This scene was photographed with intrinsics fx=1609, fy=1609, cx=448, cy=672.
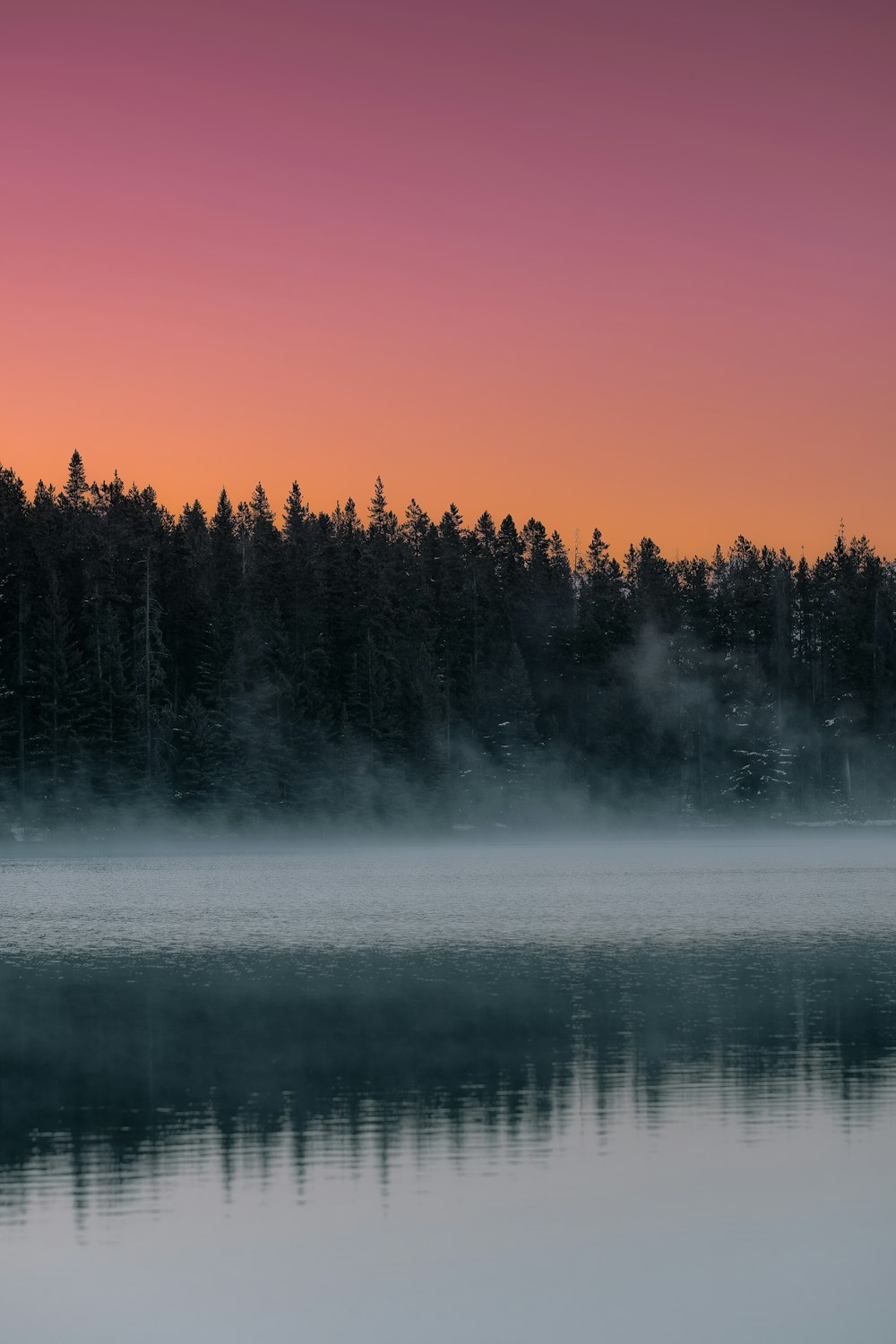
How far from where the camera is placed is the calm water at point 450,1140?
12672 mm

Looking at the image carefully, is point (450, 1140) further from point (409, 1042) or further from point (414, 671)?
point (414, 671)

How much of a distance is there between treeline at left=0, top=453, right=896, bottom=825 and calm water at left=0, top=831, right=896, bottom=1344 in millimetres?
82570

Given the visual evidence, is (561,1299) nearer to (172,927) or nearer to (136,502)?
(172,927)

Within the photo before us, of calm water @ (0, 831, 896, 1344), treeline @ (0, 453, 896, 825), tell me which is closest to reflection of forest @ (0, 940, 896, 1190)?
calm water @ (0, 831, 896, 1344)

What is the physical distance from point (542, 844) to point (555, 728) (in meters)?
25.1

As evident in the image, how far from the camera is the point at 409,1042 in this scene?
25781 mm

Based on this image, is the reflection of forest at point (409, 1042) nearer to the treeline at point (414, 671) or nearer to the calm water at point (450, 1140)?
the calm water at point (450, 1140)

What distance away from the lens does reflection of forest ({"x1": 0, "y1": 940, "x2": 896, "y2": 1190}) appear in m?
20.0

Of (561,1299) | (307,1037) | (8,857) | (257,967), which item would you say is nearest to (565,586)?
(8,857)

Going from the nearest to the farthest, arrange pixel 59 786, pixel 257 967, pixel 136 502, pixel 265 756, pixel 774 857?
1. pixel 257 967
2. pixel 774 857
3. pixel 59 786
4. pixel 265 756
5. pixel 136 502

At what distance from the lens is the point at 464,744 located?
14550 cm

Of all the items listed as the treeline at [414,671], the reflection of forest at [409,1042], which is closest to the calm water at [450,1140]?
the reflection of forest at [409,1042]

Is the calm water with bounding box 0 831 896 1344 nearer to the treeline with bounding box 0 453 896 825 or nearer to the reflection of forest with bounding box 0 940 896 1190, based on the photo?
the reflection of forest with bounding box 0 940 896 1190

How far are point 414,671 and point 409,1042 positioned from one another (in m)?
117
